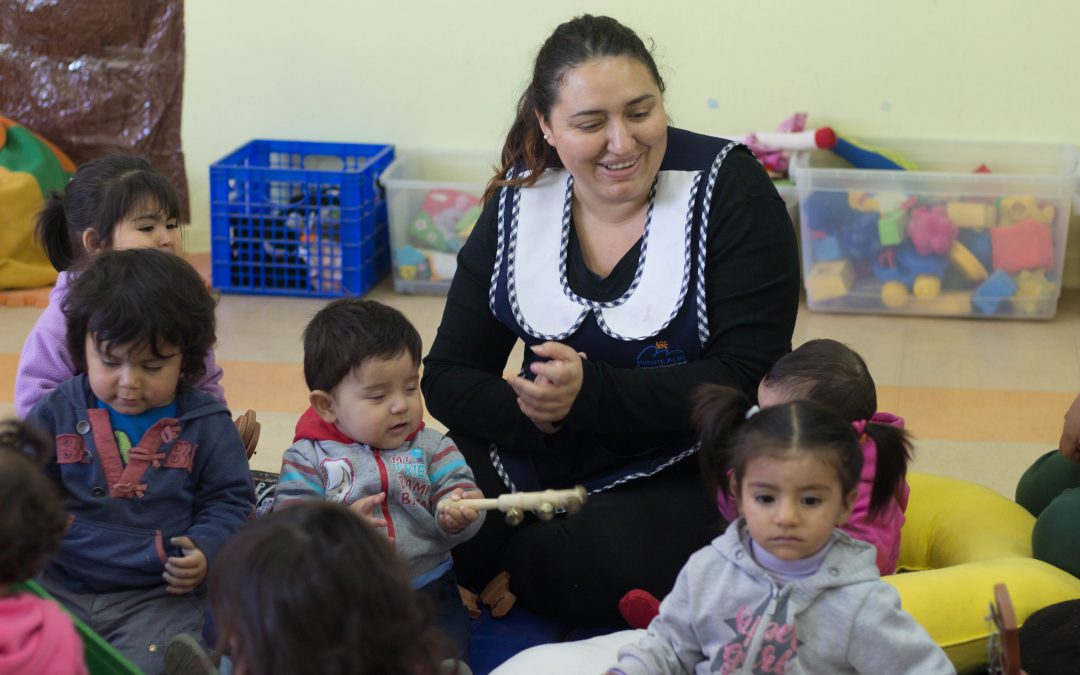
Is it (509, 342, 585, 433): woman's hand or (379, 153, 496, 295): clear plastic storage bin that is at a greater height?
(509, 342, 585, 433): woman's hand

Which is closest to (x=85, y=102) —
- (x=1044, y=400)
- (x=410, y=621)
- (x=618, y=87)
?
(x=618, y=87)

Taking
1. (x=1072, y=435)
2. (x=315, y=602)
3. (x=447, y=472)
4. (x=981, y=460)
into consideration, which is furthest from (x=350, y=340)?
(x=981, y=460)

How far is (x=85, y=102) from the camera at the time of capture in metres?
4.21

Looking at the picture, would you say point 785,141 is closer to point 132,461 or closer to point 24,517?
point 132,461

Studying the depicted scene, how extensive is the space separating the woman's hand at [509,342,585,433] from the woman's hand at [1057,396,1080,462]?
798 millimetres

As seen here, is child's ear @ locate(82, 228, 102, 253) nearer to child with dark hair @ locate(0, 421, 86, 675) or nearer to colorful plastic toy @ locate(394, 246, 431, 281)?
child with dark hair @ locate(0, 421, 86, 675)

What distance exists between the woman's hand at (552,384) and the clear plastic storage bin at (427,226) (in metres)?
2.05

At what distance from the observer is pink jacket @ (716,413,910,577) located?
1.78 m

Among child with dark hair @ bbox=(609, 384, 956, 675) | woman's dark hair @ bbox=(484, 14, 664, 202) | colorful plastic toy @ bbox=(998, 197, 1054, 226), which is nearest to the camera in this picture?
child with dark hair @ bbox=(609, 384, 956, 675)

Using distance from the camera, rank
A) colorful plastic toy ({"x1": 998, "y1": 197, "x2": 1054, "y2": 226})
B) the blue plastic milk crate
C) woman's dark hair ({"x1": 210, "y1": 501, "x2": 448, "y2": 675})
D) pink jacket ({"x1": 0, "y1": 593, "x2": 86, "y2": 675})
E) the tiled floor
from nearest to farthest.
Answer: woman's dark hair ({"x1": 210, "y1": 501, "x2": 448, "y2": 675}) → pink jacket ({"x1": 0, "y1": 593, "x2": 86, "y2": 675}) → the tiled floor → colorful plastic toy ({"x1": 998, "y1": 197, "x2": 1054, "y2": 226}) → the blue plastic milk crate

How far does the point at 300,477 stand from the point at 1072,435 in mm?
1220

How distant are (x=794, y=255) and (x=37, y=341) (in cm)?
120

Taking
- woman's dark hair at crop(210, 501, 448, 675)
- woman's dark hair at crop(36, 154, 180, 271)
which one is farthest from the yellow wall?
woman's dark hair at crop(210, 501, 448, 675)

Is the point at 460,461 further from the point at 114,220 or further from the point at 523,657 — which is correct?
the point at 114,220
